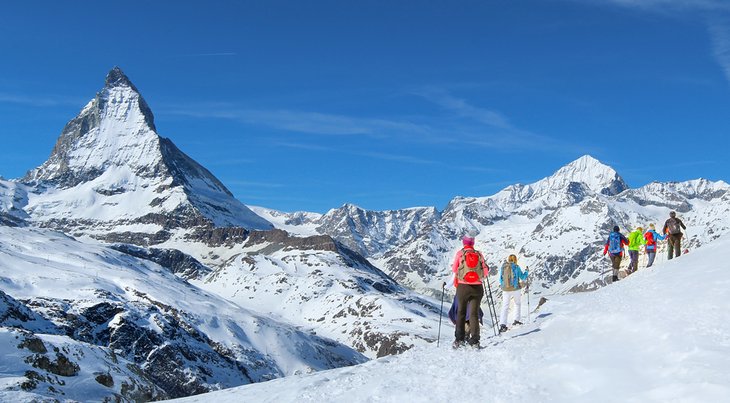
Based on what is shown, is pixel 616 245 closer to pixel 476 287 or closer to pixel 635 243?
pixel 635 243

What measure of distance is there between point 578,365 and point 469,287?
15.9 feet

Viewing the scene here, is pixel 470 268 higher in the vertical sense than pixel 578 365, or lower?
higher

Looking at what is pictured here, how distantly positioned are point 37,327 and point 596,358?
136 metres

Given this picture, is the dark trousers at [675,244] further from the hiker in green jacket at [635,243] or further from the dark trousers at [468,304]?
the dark trousers at [468,304]

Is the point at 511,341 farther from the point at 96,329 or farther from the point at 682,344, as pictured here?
the point at 96,329

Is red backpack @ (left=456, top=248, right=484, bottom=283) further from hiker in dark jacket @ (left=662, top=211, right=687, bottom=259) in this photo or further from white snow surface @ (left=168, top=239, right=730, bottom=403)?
hiker in dark jacket @ (left=662, top=211, right=687, bottom=259)

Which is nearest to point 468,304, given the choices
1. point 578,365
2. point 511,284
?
point 578,365

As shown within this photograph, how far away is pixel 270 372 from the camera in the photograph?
19325cm

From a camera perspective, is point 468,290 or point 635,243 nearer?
point 468,290

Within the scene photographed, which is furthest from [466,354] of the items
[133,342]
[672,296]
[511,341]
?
[133,342]

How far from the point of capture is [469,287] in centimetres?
2030

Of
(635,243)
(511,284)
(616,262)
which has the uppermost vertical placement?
(635,243)

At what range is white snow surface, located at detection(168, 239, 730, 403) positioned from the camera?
14.2 metres

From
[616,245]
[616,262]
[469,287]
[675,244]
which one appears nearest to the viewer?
[469,287]
